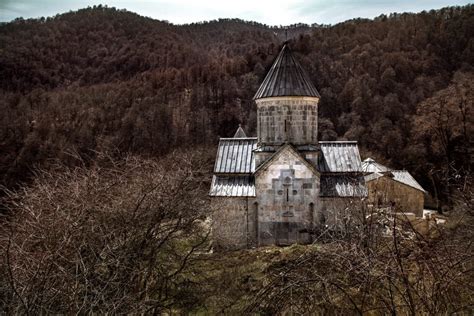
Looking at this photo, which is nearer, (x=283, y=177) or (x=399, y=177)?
(x=283, y=177)

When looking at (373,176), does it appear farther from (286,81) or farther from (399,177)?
(286,81)

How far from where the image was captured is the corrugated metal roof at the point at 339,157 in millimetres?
13578

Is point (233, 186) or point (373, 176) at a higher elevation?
point (233, 186)

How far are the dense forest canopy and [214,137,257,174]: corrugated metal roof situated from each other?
13.2 meters

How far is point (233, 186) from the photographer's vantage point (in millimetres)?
13578

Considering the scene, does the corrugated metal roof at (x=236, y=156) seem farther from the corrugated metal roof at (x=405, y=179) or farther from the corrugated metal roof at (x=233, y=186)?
the corrugated metal roof at (x=405, y=179)

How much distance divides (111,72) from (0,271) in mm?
68835

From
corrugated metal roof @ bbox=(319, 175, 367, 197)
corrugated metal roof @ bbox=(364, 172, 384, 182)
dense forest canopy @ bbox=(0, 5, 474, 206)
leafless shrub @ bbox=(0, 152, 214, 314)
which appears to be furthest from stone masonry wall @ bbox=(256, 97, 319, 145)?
dense forest canopy @ bbox=(0, 5, 474, 206)

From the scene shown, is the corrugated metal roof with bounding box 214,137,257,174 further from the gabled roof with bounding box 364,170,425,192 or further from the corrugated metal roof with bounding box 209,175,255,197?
the gabled roof with bounding box 364,170,425,192

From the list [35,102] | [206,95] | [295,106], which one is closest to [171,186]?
[295,106]

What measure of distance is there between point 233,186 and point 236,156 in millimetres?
1212

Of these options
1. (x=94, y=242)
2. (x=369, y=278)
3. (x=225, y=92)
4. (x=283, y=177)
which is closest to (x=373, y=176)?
(x=283, y=177)

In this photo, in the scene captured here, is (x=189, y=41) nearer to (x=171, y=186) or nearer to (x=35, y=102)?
(x=35, y=102)

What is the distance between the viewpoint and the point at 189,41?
3250 inches
